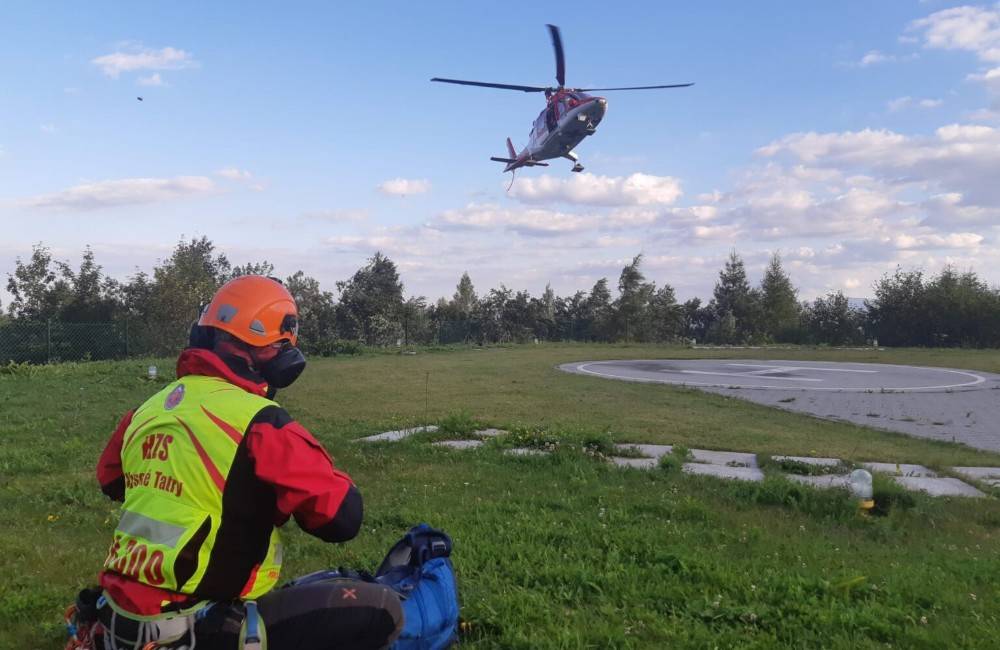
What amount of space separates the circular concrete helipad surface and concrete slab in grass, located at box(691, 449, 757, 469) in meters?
8.64

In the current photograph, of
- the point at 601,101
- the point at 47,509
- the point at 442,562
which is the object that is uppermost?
the point at 601,101

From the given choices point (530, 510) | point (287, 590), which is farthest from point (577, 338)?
point (287, 590)

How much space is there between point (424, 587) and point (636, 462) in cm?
452

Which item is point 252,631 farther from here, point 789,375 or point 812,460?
point 789,375

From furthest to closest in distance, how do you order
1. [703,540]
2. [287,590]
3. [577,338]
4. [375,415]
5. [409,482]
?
1. [577,338]
2. [375,415]
3. [409,482]
4. [703,540]
5. [287,590]

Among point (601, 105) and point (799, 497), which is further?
point (601, 105)

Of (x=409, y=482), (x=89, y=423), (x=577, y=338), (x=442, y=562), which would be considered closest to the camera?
(x=442, y=562)

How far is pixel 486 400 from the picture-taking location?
43.6 feet

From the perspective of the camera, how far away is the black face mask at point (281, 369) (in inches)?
103

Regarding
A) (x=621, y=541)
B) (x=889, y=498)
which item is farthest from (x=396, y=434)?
(x=889, y=498)

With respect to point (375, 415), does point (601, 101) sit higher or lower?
higher

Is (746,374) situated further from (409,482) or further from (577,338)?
(577,338)

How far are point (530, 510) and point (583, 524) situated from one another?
55cm

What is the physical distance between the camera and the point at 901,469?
728cm
